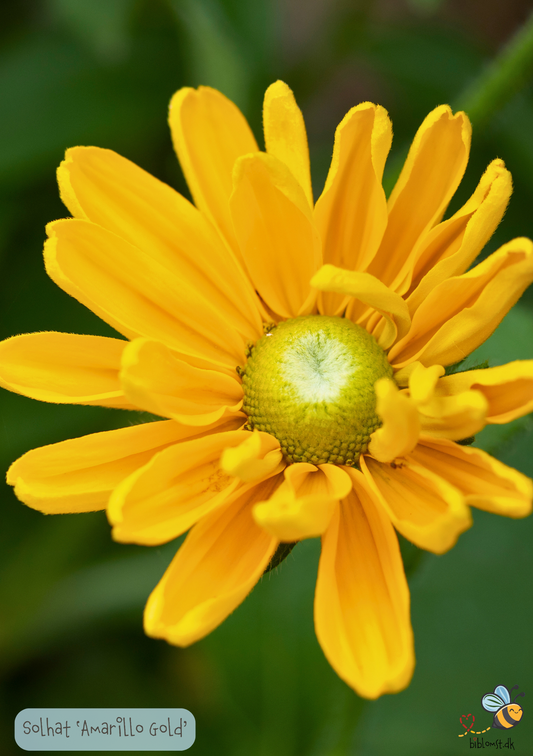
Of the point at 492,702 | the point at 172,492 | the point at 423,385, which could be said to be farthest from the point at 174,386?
the point at 492,702

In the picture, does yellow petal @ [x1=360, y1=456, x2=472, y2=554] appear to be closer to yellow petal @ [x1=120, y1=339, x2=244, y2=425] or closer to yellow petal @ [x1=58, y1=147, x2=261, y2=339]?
yellow petal @ [x1=120, y1=339, x2=244, y2=425]

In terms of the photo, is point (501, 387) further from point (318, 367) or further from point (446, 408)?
→ point (318, 367)

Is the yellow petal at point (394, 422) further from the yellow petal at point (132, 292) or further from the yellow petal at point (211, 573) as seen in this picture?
the yellow petal at point (132, 292)

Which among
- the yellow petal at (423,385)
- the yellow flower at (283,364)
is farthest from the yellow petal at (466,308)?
the yellow petal at (423,385)

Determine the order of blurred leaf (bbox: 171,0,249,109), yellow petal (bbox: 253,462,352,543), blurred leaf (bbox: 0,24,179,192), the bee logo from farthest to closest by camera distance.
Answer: blurred leaf (bbox: 0,24,179,192)
blurred leaf (bbox: 171,0,249,109)
the bee logo
yellow petal (bbox: 253,462,352,543)

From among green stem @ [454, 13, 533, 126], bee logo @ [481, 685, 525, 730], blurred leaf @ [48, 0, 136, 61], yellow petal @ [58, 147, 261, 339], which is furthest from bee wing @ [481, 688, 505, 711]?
blurred leaf @ [48, 0, 136, 61]

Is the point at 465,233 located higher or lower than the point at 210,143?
lower

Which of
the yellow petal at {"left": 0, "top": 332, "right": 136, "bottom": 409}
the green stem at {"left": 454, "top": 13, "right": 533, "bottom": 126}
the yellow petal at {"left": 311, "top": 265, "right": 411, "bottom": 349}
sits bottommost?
the yellow petal at {"left": 311, "top": 265, "right": 411, "bottom": 349}
